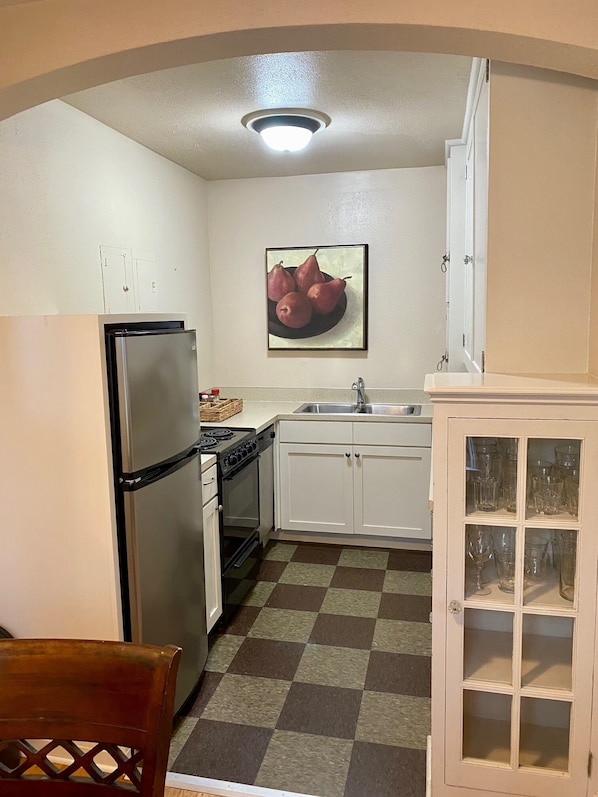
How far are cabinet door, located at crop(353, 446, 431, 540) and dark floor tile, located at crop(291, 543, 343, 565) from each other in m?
0.23

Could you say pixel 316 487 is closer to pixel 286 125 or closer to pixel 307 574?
pixel 307 574

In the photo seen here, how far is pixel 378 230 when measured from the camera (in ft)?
13.9

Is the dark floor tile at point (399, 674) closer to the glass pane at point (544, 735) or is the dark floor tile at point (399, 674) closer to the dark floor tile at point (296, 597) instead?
the dark floor tile at point (296, 597)

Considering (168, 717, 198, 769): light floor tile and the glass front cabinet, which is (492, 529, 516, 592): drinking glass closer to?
the glass front cabinet

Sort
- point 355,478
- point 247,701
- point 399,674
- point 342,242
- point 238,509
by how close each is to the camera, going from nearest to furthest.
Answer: point 247,701 < point 399,674 < point 238,509 < point 355,478 < point 342,242

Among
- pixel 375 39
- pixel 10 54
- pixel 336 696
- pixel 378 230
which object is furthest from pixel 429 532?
pixel 10 54

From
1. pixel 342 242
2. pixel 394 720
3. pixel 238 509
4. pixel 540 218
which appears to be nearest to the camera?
pixel 540 218

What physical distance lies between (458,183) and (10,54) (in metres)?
2.32

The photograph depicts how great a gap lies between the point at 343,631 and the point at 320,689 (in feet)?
1.58

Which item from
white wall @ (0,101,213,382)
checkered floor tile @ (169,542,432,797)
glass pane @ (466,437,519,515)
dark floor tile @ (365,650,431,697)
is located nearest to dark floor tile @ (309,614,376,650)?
checkered floor tile @ (169,542,432,797)

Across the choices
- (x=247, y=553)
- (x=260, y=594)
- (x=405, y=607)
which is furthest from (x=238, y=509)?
(x=405, y=607)

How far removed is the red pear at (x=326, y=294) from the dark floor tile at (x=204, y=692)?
2574 millimetres

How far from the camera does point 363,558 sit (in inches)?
154

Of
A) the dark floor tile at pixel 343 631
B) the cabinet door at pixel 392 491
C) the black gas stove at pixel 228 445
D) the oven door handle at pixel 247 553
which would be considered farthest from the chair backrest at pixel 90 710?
the cabinet door at pixel 392 491
